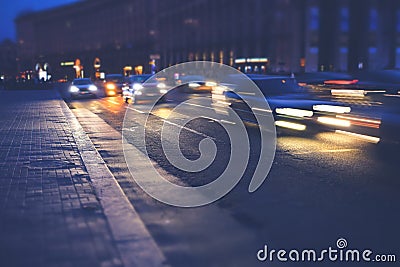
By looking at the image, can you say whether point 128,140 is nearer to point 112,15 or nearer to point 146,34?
point 146,34

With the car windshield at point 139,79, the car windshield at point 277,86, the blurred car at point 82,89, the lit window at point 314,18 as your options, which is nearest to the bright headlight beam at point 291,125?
the car windshield at point 277,86

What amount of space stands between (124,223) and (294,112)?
A: 22.7 ft

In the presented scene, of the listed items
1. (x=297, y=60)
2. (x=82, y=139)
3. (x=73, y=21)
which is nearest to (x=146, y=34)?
→ (x=73, y=21)

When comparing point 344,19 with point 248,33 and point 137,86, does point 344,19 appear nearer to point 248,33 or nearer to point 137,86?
point 248,33

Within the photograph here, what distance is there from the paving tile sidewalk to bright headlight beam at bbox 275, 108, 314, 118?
16.6ft

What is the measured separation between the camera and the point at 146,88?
886 inches

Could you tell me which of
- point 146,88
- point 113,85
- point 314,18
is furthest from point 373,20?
point 146,88

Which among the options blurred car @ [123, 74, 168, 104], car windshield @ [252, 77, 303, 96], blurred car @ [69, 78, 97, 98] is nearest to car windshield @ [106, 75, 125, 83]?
blurred car @ [69, 78, 97, 98]

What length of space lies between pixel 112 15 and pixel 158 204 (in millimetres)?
96741

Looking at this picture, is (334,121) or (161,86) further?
(161,86)

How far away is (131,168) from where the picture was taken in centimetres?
788

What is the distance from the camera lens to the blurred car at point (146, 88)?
22578mm

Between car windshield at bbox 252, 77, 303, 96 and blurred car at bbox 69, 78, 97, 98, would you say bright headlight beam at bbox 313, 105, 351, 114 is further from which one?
blurred car at bbox 69, 78, 97, 98

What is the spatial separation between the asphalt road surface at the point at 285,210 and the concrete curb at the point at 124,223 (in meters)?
0.11
